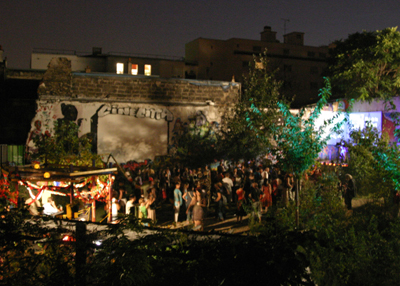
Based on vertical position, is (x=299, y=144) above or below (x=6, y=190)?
above

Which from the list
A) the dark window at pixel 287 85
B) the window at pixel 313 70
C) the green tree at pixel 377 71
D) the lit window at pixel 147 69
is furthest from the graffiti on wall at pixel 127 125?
the window at pixel 313 70

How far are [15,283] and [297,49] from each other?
5021 cm

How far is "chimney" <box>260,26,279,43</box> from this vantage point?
A: 49.2 metres

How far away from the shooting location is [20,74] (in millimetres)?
25906

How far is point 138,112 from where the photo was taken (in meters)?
18.0

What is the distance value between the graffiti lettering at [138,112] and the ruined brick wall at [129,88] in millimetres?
463

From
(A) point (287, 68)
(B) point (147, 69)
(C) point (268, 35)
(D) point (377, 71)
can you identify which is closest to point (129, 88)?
(D) point (377, 71)

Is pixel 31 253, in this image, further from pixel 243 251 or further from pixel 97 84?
pixel 97 84

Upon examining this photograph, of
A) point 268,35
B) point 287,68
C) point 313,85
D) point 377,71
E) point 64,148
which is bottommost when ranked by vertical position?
point 64,148

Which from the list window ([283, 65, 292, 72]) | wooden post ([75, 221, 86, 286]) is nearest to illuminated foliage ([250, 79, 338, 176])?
wooden post ([75, 221, 86, 286])

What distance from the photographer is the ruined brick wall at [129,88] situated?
16.7 metres

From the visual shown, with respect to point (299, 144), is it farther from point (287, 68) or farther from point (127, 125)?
point (287, 68)

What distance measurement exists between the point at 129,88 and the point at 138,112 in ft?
3.93

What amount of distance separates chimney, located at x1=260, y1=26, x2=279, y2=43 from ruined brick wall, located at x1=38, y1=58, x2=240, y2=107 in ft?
105
